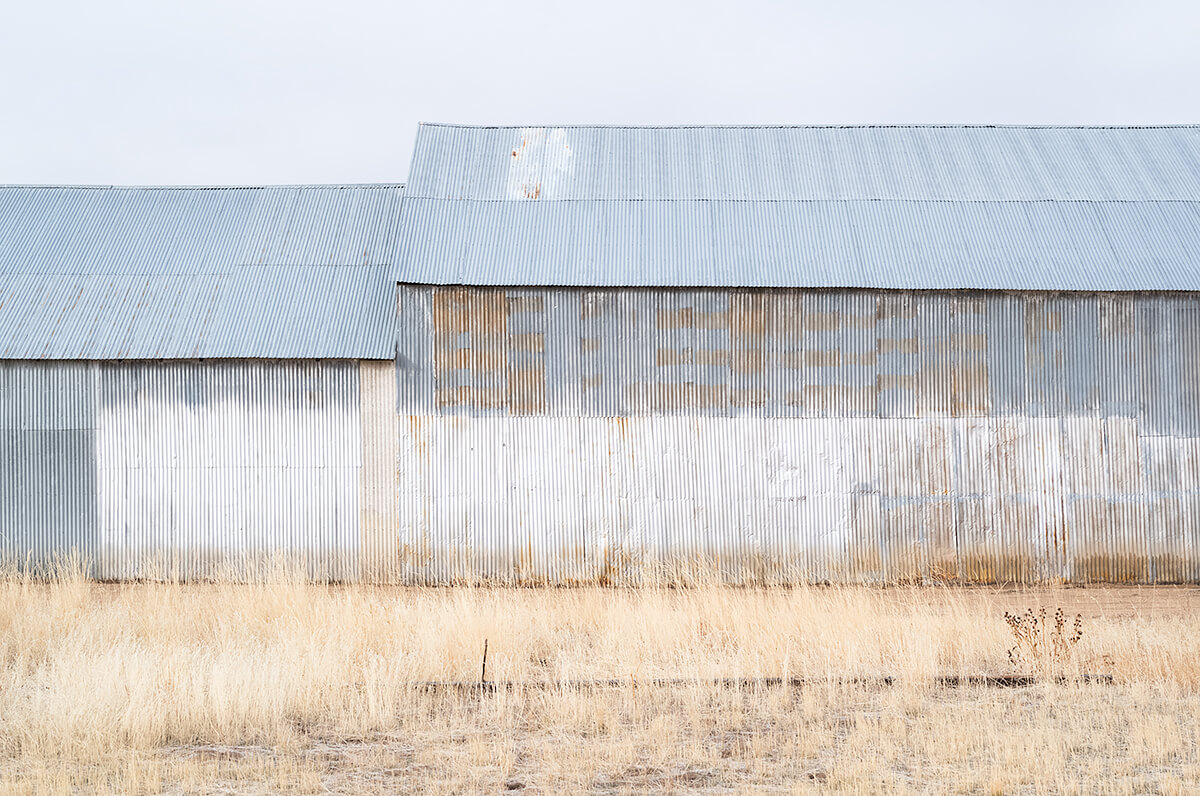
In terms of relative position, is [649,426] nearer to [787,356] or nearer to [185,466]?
[787,356]

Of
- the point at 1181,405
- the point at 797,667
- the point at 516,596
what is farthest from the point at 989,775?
the point at 1181,405

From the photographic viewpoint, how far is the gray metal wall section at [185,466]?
20.4 metres

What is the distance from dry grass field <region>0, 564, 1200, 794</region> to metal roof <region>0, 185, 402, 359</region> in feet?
20.8

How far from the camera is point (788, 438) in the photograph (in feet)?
67.1

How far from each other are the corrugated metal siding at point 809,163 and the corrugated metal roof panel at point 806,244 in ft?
1.70

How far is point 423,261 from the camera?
68.9 feet

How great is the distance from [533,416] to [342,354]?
3750 mm

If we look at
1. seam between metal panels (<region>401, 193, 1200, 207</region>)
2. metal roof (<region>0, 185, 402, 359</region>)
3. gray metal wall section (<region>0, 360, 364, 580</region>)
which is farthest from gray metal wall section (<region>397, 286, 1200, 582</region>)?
seam between metal panels (<region>401, 193, 1200, 207</region>)

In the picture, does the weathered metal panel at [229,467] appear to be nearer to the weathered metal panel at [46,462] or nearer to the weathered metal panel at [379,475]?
the weathered metal panel at [379,475]

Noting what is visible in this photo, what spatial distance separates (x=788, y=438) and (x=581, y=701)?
Answer: 10.4m

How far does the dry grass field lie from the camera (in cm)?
922

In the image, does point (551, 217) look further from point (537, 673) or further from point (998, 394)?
point (537, 673)

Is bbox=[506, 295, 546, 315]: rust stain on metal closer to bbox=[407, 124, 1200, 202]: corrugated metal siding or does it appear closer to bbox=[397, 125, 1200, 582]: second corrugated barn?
bbox=[397, 125, 1200, 582]: second corrugated barn

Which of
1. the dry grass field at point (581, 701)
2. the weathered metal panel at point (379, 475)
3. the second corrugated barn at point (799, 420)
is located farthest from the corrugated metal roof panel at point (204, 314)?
the dry grass field at point (581, 701)
